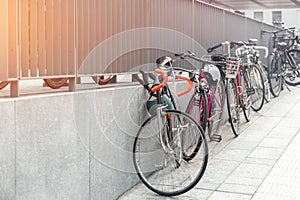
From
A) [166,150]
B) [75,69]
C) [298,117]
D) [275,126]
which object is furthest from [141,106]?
[298,117]

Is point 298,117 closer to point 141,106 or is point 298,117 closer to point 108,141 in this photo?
point 141,106

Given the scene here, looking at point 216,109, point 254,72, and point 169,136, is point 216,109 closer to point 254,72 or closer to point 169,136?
point 169,136

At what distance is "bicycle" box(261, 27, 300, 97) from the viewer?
11.9m

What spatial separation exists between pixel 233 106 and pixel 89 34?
385 centimetres

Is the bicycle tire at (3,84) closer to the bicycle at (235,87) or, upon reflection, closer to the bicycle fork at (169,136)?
the bicycle fork at (169,136)

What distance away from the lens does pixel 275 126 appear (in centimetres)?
843

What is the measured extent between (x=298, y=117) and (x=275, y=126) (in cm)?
101

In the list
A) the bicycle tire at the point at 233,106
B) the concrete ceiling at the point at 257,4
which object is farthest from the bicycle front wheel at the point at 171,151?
the concrete ceiling at the point at 257,4

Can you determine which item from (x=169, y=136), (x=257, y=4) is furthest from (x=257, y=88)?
A: (x=257, y=4)

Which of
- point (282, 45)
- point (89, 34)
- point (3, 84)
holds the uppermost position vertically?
point (282, 45)

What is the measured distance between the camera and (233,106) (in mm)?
7680

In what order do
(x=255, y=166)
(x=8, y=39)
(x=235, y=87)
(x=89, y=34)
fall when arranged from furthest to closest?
(x=235, y=87), (x=255, y=166), (x=89, y=34), (x=8, y=39)

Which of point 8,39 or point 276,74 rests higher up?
point 8,39

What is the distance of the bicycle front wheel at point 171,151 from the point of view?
503 cm
